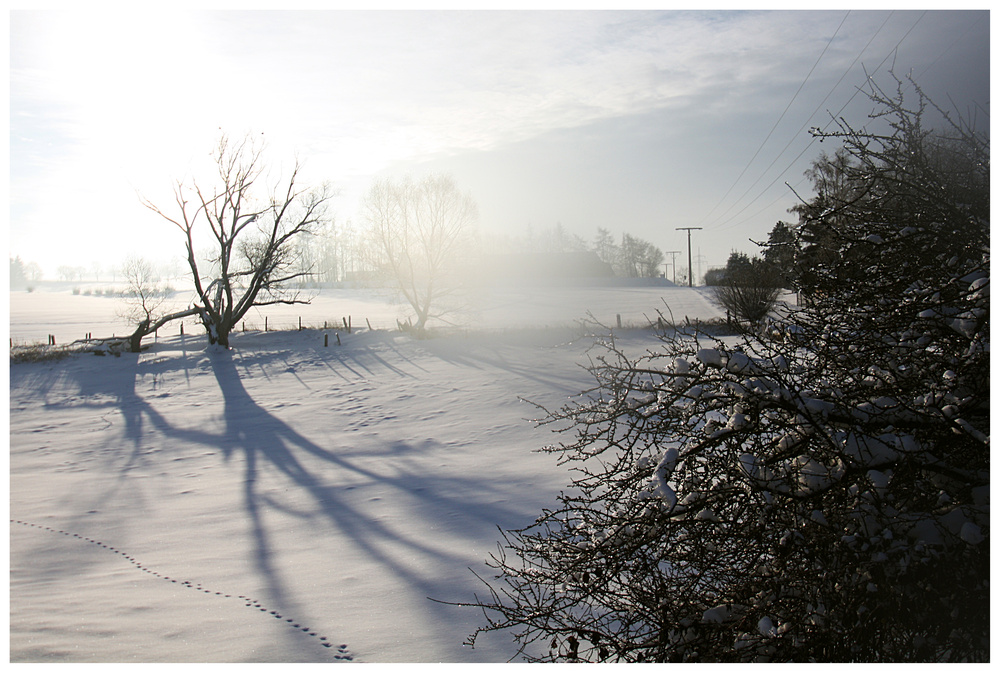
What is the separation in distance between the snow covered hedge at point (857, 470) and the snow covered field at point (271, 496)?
1.23m

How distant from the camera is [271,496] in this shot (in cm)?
1064

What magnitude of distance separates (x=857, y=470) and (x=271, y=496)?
31.8 feet

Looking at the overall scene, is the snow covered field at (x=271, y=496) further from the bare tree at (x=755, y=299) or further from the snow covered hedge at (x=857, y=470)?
the snow covered hedge at (x=857, y=470)

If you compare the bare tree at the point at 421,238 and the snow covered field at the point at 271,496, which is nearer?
the snow covered field at the point at 271,496

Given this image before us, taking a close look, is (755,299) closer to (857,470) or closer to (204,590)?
(857,470)

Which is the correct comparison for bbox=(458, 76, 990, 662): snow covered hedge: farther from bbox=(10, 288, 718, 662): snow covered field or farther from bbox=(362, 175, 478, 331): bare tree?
bbox=(362, 175, 478, 331): bare tree

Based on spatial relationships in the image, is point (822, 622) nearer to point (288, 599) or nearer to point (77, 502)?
point (288, 599)

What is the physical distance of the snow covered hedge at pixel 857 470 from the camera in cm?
329

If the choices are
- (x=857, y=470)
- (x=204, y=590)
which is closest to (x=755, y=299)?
(x=857, y=470)

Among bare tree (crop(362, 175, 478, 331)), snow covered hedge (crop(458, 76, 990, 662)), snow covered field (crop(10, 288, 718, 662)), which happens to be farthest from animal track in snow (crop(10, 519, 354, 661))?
bare tree (crop(362, 175, 478, 331))

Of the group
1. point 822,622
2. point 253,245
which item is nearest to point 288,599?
point 822,622

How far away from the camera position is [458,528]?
27.6ft

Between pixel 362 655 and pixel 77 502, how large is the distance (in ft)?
27.7

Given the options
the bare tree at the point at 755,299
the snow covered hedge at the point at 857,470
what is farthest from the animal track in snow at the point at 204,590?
the bare tree at the point at 755,299
